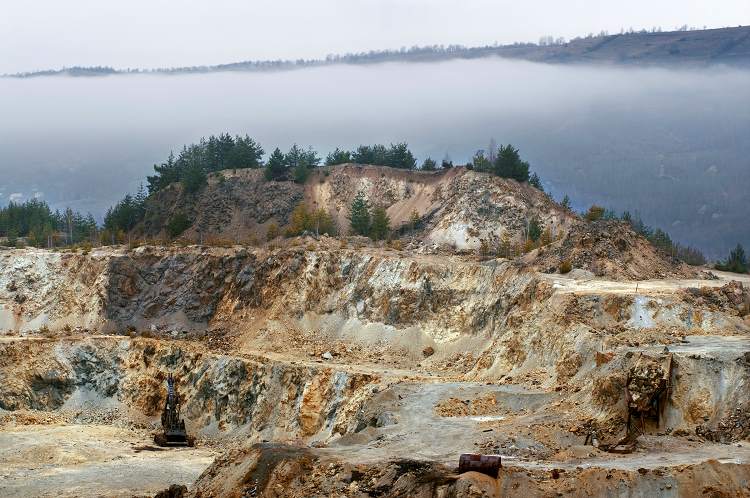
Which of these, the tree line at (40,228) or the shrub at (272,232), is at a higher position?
the shrub at (272,232)

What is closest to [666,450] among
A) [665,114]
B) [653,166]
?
[653,166]

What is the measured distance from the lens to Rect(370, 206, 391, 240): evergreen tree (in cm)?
9830

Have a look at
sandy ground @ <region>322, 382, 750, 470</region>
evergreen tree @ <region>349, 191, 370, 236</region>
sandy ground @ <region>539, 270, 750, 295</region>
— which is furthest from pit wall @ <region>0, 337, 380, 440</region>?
evergreen tree @ <region>349, 191, 370, 236</region>

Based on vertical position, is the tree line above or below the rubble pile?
below

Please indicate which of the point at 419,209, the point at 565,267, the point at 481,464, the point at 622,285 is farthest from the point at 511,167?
the point at 481,464

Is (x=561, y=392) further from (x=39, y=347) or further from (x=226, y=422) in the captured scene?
(x=39, y=347)

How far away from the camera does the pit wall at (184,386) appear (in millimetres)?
61656

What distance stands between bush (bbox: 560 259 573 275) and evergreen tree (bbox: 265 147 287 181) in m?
48.9

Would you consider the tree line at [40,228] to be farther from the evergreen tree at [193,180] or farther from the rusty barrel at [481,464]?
the rusty barrel at [481,464]

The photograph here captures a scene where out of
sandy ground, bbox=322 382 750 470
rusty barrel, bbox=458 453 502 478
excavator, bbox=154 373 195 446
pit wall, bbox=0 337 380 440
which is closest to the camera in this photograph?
rusty barrel, bbox=458 453 502 478

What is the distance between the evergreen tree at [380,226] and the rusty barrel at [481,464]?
2424 inches

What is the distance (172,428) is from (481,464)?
30592mm

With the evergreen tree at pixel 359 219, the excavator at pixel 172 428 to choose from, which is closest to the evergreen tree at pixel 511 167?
the evergreen tree at pixel 359 219

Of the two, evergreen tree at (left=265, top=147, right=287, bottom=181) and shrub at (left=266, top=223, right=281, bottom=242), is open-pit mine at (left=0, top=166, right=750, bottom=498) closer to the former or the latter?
shrub at (left=266, top=223, right=281, bottom=242)
